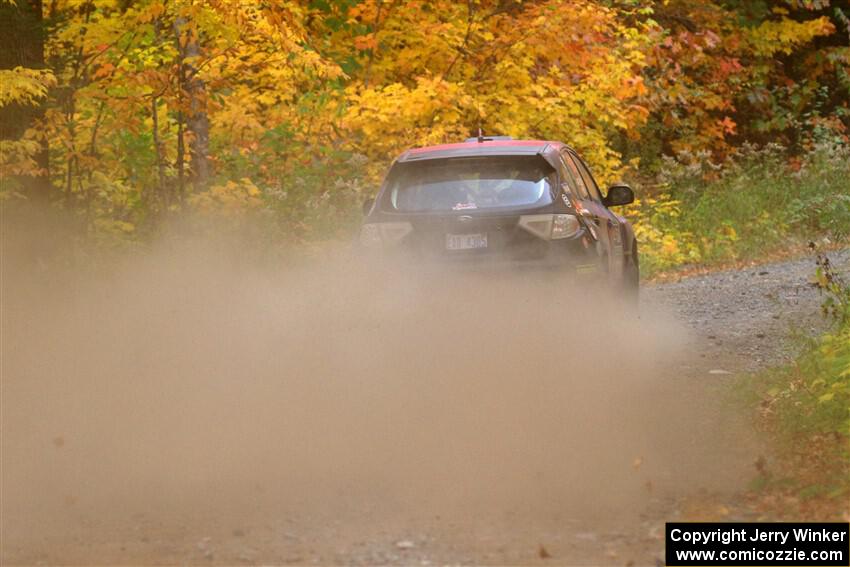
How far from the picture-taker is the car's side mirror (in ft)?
39.8

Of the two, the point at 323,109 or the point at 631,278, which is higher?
the point at 323,109

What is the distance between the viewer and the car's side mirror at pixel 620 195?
12.1 m

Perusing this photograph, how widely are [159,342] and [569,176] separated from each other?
402 cm

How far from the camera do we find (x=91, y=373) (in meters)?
11.5

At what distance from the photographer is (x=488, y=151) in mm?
10719

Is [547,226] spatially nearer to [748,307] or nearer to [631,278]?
[631,278]

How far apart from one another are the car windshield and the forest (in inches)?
146

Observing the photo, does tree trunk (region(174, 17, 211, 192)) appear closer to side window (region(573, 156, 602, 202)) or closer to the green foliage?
side window (region(573, 156, 602, 202))

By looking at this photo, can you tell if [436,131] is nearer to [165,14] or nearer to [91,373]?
[165,14]

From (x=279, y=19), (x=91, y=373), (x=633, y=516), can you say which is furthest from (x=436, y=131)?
(x=633, y=516)

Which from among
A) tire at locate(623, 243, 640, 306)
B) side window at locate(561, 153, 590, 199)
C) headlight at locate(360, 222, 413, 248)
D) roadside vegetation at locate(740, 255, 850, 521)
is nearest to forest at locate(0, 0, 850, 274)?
headlight at locate(360, 222, 413, 248)

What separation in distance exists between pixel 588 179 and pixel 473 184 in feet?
8.03
